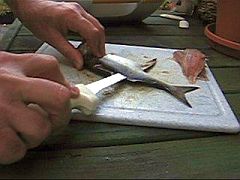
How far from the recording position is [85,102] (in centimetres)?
50

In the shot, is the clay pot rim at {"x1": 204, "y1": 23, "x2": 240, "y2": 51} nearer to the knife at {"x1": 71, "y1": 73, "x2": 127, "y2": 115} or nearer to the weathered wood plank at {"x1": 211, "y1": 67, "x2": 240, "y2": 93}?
the weathered wood plank at {"x1": 211, "y1": 67, "x2": 240, "y2": 93}

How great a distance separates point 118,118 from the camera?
1.74ft

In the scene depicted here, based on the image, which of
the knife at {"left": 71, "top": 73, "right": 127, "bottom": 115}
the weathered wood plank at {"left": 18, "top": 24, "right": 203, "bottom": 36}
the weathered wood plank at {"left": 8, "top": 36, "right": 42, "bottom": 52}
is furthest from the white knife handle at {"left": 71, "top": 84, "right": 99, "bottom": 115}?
the weathered wood plank at {"left": 18, "top": 24, "right": 203, "bottom": 36}

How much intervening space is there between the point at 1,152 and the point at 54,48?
39cm

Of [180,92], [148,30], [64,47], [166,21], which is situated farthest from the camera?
[166,21]

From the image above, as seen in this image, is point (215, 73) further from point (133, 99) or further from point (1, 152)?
point (1, 152)

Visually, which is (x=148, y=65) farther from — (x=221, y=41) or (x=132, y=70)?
(x=221, y=41)

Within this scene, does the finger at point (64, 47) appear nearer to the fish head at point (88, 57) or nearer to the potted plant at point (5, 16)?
the fish head at point (88, 57)

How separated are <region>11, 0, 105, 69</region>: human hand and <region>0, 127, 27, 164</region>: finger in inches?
12.5

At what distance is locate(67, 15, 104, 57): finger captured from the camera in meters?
0.68

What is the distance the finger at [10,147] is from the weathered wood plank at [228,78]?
394 mm

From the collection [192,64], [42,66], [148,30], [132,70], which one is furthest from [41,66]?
[148,30]

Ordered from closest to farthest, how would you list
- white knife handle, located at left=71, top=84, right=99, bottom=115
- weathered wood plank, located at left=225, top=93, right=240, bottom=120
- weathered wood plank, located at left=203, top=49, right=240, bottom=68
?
white knife handle, located at left=71, top=84, right=99, bottom=115 → weathered wood plank, located at left=225, top=93, right=240, bottom=120 → weathered wood plank, located at left=203, top=49, right=240, bottom=68

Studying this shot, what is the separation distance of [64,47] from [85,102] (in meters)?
0.24
